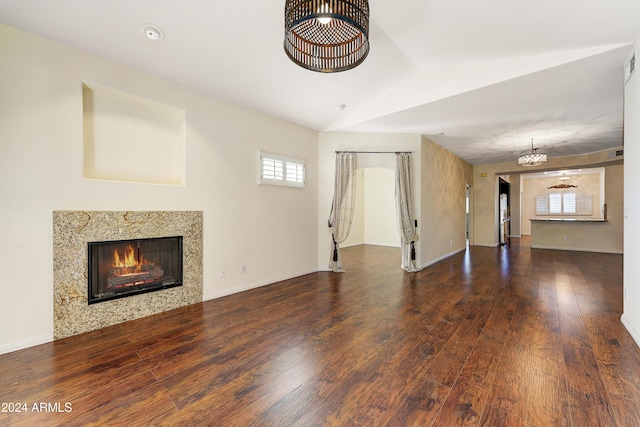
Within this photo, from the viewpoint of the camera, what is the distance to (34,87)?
2.49m

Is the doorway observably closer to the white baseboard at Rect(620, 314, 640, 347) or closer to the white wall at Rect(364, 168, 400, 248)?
the white wall at Rect(364, 168, 400, 248)

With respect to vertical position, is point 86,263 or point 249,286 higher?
point 86,263

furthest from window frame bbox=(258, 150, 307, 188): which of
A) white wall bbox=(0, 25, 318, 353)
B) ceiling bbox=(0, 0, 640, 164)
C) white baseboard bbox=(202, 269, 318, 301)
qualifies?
white baseboard bbox=(202, 269, 318, 301)

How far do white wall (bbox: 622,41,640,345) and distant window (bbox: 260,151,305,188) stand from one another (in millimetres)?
4050

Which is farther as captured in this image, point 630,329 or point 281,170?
point 281,170

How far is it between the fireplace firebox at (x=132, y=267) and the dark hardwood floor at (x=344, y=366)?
0.37 m

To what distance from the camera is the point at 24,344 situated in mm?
2447

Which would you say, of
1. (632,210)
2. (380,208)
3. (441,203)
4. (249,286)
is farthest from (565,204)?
(249,286)

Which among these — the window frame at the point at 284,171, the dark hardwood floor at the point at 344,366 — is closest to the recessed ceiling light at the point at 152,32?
the window frame at the point at 284,171

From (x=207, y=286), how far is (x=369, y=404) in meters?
2.70

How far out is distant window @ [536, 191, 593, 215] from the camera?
12.0 m

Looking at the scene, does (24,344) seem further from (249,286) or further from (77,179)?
(249,286)

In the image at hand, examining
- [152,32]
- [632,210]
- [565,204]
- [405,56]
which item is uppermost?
[405,56]

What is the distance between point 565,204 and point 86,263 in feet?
54.2
